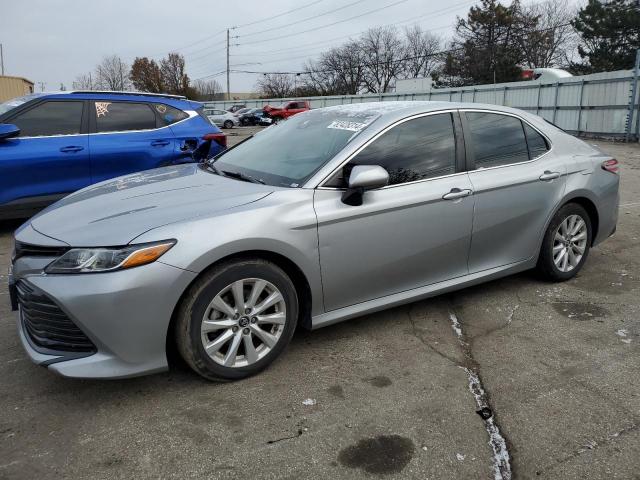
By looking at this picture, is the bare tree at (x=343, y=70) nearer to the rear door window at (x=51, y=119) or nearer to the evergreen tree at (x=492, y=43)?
the evergreen tree at (x=492, y=43)

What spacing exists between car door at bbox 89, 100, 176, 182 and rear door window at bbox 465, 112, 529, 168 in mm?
4088

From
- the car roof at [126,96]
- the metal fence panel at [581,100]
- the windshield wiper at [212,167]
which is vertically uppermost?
the metal fence panel at [581,100]

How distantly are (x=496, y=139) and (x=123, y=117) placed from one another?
4.57 m

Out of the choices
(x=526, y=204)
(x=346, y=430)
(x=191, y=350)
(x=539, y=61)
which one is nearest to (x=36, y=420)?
(x=191, y=350)

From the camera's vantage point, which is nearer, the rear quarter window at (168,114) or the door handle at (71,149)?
the door handle at (71,149)

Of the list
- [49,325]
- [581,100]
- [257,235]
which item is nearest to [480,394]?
[257,235]

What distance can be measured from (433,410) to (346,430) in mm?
486

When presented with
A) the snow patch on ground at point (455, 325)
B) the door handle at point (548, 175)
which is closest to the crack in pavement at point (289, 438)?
the snow patch on ground at point (455, 325)

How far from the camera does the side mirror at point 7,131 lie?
18.4 feet

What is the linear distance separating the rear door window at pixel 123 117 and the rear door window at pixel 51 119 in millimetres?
234

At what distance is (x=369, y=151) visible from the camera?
11.3 ft

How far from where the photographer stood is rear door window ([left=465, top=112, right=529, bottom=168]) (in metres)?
3.95

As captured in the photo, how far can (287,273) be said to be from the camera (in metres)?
3.16

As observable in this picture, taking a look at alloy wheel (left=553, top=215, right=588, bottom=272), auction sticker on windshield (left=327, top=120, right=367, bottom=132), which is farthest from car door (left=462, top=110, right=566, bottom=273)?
auction sticker on windshield (left=327, top=120, right=367, bottom=132)
